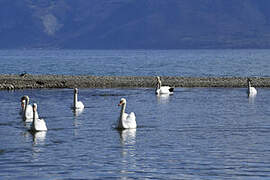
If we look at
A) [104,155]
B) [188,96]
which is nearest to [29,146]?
[104,155]

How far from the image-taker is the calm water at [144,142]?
22.8 meters

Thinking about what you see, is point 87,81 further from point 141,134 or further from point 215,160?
point 215,160

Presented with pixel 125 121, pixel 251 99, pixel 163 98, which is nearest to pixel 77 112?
pixel 125 121

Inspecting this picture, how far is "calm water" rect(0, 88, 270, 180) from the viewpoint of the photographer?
899 inches

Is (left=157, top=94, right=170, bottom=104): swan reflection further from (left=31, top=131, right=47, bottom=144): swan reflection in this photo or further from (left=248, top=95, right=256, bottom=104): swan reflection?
(left=31, top=131, right=47, bottom=144): swan reflection

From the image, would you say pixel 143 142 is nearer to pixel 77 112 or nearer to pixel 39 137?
pixel 39 137

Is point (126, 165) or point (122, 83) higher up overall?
point (122, 83)

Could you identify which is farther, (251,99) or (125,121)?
(251,99)

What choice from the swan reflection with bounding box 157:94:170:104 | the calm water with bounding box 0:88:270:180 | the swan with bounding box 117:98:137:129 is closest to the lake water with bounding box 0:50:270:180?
the calm water with bounding box 0:88:270:180

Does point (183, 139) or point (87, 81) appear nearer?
point (183, 139)

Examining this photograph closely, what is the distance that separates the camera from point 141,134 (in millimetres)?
30891

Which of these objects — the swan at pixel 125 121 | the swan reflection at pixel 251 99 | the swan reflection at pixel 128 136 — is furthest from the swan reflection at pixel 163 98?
the swan reflection at pixel 128 136

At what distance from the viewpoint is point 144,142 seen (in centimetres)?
2862

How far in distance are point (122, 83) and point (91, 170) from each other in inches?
1596
